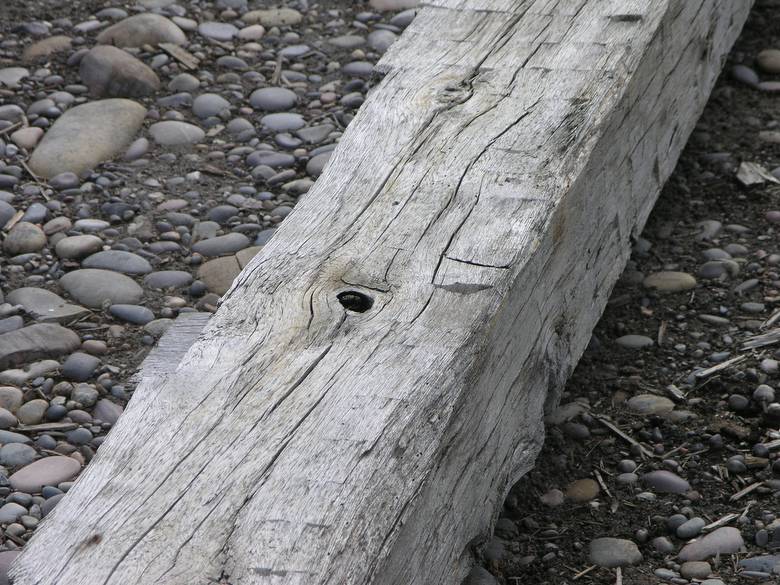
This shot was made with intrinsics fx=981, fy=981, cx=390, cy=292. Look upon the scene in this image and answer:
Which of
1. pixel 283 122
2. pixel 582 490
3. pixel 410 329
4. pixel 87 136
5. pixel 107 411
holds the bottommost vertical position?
pixel 582 490

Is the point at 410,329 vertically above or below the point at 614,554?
above

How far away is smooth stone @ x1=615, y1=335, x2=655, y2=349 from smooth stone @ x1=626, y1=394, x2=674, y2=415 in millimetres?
218

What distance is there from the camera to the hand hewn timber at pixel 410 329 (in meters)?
1.55

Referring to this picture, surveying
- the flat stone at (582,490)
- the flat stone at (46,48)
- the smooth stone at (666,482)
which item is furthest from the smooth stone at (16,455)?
the flat stone at (46,48)

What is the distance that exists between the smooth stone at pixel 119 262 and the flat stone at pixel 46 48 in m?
1.42

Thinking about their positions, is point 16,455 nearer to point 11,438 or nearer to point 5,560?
point 11,438

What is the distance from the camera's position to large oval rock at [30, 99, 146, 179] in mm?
3705

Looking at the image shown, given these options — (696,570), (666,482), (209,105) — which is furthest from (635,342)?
(209,105)

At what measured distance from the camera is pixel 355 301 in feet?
6.41

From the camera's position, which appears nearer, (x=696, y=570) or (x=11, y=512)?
(x=696, y=570)

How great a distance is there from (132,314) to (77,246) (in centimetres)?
40

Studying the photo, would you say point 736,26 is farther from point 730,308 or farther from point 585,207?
point 585,207

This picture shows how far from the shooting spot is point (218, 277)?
3229 mm

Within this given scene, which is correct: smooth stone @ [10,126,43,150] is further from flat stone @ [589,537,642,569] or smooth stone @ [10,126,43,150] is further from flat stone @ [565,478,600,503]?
flat stone @ [589,537,642,569]
